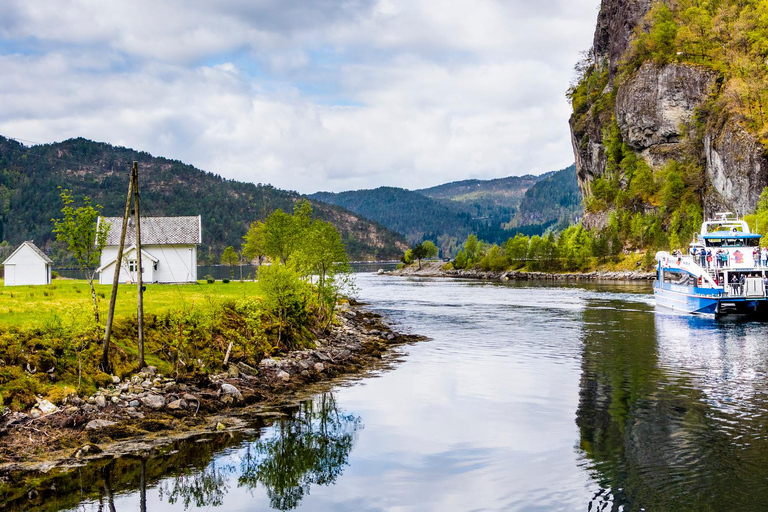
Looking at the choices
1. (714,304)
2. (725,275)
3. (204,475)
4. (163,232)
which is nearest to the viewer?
(204,475)

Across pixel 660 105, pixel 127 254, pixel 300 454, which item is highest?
pixel 660 105

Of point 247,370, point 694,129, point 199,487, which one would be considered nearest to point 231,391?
point 247,370

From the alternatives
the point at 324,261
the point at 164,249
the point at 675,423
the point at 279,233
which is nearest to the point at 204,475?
the point at 675,423

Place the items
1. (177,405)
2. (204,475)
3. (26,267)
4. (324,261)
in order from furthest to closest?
(26,267) < (324,261) < (177,405) < (204,475)

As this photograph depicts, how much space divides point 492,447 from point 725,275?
51.7 m

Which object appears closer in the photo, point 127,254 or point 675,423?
point 675,423

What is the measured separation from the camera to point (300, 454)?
23.3m

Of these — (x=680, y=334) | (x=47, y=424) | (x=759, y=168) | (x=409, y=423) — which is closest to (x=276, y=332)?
(x=409, y=423)

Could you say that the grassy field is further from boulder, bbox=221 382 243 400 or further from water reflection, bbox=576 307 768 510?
water reflection, bbox=576 307 768 510

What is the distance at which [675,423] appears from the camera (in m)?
25.7

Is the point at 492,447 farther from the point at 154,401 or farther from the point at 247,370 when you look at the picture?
the point at 247,370

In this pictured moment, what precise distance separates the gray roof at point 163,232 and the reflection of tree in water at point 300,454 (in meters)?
48.1

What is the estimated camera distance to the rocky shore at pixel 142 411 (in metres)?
21.0

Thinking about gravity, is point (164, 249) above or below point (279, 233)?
below
